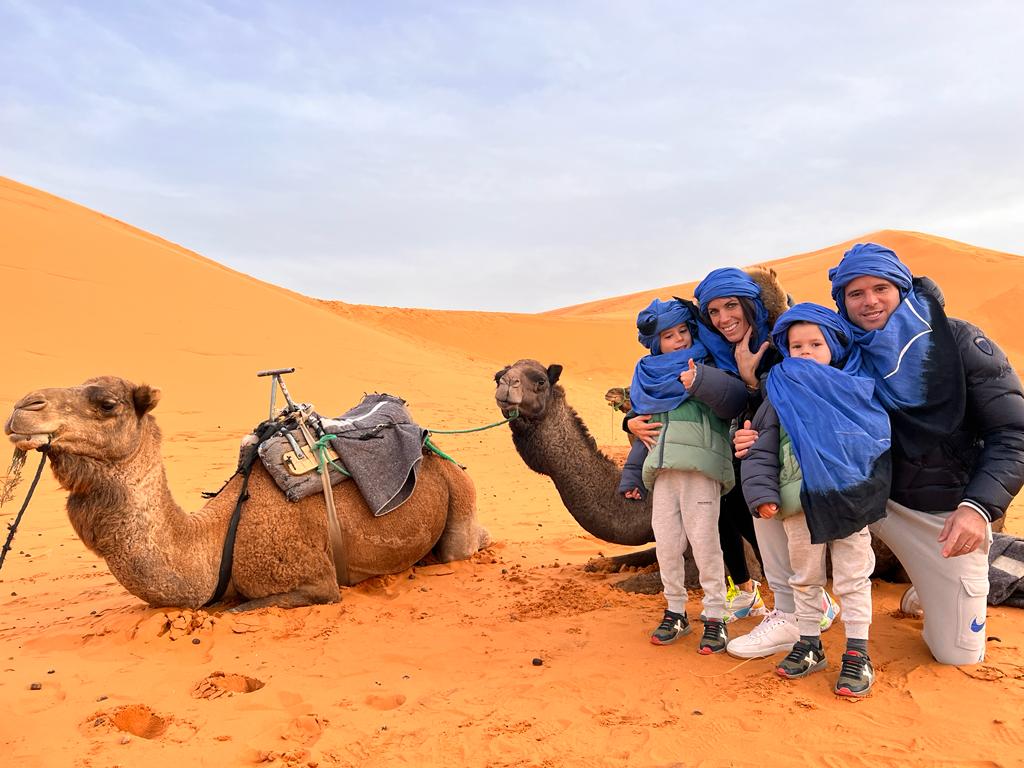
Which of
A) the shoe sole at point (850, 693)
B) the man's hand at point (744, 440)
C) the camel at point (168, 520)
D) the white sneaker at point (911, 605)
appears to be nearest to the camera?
the shoe sole at point (850, 693)

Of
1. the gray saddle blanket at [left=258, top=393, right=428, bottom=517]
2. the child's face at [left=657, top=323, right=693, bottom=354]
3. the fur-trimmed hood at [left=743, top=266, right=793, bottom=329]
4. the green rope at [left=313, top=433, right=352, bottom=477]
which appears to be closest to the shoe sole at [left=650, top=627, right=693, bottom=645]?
the child's face at [left=657, top=323, right=693, bottom=354]

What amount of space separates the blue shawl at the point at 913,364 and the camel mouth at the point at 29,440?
433 cm

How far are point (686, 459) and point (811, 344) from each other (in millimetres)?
871

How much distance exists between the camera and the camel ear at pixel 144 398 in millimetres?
Result: 4828

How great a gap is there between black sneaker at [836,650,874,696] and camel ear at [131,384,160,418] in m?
4.07

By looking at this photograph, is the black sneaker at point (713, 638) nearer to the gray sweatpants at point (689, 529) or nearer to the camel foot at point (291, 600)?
the gray sweatpants at point (689, 529)

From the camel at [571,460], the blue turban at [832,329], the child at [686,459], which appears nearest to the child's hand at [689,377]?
the child at [686,459]

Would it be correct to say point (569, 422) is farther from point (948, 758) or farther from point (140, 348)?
point (140, 348)

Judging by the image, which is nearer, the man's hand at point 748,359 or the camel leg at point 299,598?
the man's hand at point 748,359

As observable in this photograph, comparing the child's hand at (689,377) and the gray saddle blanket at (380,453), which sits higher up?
the child's hand at (689,377)

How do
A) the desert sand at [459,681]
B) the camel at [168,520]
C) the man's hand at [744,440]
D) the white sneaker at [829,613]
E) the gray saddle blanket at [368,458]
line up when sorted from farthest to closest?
1. the gray saddle blanket at [368,458]
2. the camel at [168,520]
3. the white sneaker at [829,613]
4. the man's hand at [744,440]
5. the desert sand at [459,681]

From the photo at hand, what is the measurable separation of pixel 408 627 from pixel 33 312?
1874 cm

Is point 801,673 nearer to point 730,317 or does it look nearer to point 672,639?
point 672,639

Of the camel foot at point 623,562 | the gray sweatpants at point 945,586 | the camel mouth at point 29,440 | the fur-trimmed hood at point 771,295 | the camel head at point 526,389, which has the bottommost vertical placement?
the camel foot at point 623,562
